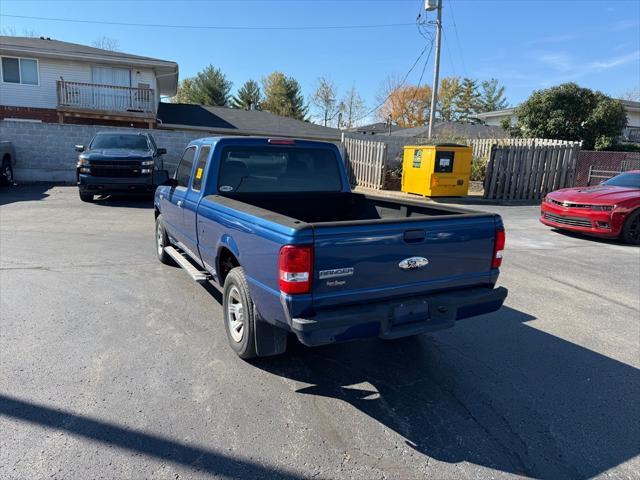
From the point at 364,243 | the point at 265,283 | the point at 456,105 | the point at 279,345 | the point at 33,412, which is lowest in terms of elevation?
the point at 33,412

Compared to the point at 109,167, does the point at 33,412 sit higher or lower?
lower

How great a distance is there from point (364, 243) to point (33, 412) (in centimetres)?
249

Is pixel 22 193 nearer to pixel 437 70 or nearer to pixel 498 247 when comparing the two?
pixel 498 247

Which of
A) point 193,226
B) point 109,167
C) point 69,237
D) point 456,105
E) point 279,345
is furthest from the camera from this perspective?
point 456,105

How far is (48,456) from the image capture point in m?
2.52

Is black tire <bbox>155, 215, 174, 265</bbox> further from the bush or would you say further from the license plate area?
the bush

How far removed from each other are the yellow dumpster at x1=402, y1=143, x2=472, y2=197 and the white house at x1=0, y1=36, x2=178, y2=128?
1396cm

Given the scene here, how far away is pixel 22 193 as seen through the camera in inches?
537

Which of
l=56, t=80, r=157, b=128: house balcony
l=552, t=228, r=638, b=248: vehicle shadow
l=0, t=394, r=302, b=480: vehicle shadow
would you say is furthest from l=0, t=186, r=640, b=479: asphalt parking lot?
l=56, t=80, r=157, b=128: house balcony

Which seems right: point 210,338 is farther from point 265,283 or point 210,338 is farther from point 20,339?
point 20,339

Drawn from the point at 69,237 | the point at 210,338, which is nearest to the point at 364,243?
the point at 210,338

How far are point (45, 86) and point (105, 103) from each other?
2999 millimetres

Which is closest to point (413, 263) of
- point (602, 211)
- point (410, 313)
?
point (410, 313)

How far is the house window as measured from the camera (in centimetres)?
2123
